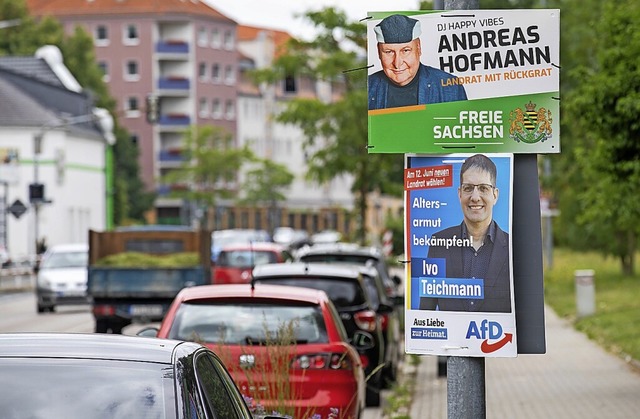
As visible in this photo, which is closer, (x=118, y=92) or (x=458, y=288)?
(x=458, y=288)

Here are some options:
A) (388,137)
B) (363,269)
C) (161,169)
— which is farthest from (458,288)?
(161,169)

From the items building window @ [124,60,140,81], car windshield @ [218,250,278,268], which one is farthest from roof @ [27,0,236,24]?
car windshield @ [218,250,278,268]

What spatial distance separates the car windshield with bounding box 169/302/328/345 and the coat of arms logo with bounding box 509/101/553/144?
3827 mm

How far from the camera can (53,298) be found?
3222 cm

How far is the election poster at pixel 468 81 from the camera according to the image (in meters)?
7.17

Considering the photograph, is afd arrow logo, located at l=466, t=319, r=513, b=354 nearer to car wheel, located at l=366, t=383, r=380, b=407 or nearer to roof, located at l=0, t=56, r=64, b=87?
car wheel, located at l=366, t=383, r=380, b=407

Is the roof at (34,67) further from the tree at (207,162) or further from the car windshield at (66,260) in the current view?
the car windshield at (66,260)

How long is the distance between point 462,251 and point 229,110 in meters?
117

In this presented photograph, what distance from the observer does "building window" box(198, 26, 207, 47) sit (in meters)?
119

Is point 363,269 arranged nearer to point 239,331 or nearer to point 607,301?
point 239,331

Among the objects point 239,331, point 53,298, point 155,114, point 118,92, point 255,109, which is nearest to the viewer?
point 239,331

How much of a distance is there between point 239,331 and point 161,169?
10927 cm

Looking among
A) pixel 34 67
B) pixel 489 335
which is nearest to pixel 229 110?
pixel 34 67

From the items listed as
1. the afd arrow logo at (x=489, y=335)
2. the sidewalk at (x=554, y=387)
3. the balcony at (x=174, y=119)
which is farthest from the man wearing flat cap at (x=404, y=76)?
the balcony at (x=174, y=119)
